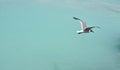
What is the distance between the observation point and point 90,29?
4666 cm

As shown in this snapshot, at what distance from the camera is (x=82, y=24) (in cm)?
4741

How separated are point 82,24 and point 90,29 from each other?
4.65 ft

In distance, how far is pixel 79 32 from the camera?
4531 centimetres

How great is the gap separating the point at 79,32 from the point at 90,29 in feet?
6.76

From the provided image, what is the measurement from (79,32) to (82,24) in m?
2.41
